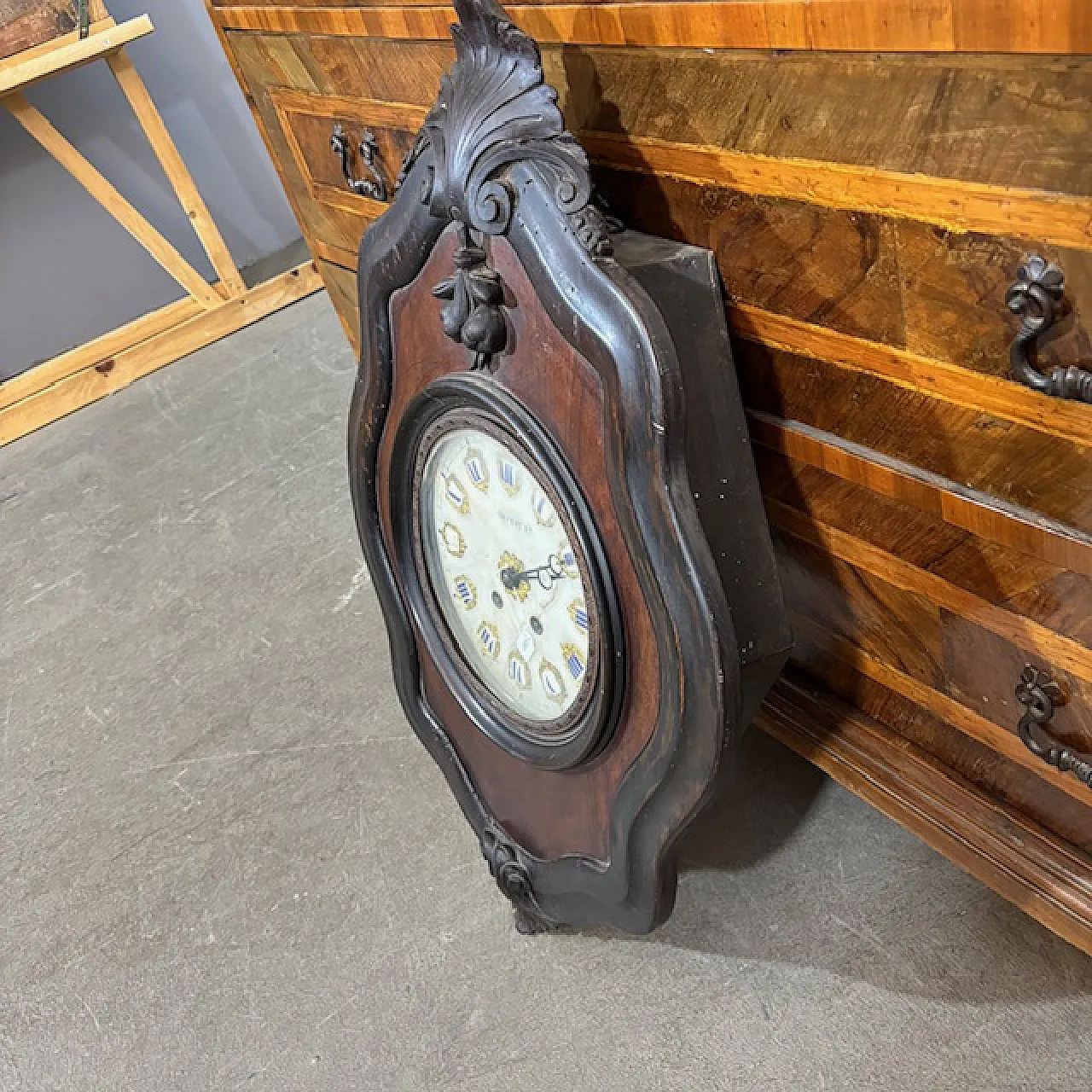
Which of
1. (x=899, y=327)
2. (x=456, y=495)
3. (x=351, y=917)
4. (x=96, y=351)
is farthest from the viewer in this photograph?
(x=96, y=351)

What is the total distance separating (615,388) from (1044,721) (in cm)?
44

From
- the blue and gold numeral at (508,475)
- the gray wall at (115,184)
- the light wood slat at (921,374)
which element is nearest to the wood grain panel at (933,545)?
the light wood slat at (921,374)

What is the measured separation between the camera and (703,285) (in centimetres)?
88

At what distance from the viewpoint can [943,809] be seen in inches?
40.8

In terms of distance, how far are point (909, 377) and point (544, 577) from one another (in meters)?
0.39

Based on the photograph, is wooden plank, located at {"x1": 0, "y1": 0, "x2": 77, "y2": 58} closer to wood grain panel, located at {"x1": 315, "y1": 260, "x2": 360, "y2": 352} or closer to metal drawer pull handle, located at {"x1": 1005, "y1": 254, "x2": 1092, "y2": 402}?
wood grain panel, located at {"x1": 315, "y1": 260, "x2": 360, "y2": 352}

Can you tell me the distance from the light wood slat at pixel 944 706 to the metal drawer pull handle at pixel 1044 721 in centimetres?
5

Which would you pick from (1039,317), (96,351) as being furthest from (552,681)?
(96,351)

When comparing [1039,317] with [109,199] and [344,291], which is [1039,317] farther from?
[109,199]

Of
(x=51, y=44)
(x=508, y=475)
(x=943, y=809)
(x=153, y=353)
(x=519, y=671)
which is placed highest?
(x=51, y=44)

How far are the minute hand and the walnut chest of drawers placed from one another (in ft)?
0.70

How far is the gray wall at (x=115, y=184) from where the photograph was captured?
2861mm

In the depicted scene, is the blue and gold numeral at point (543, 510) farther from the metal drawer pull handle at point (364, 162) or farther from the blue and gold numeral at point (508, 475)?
the metal drawer pull handle at point (364, 162)

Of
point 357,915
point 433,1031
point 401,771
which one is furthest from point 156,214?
point 433,1031
